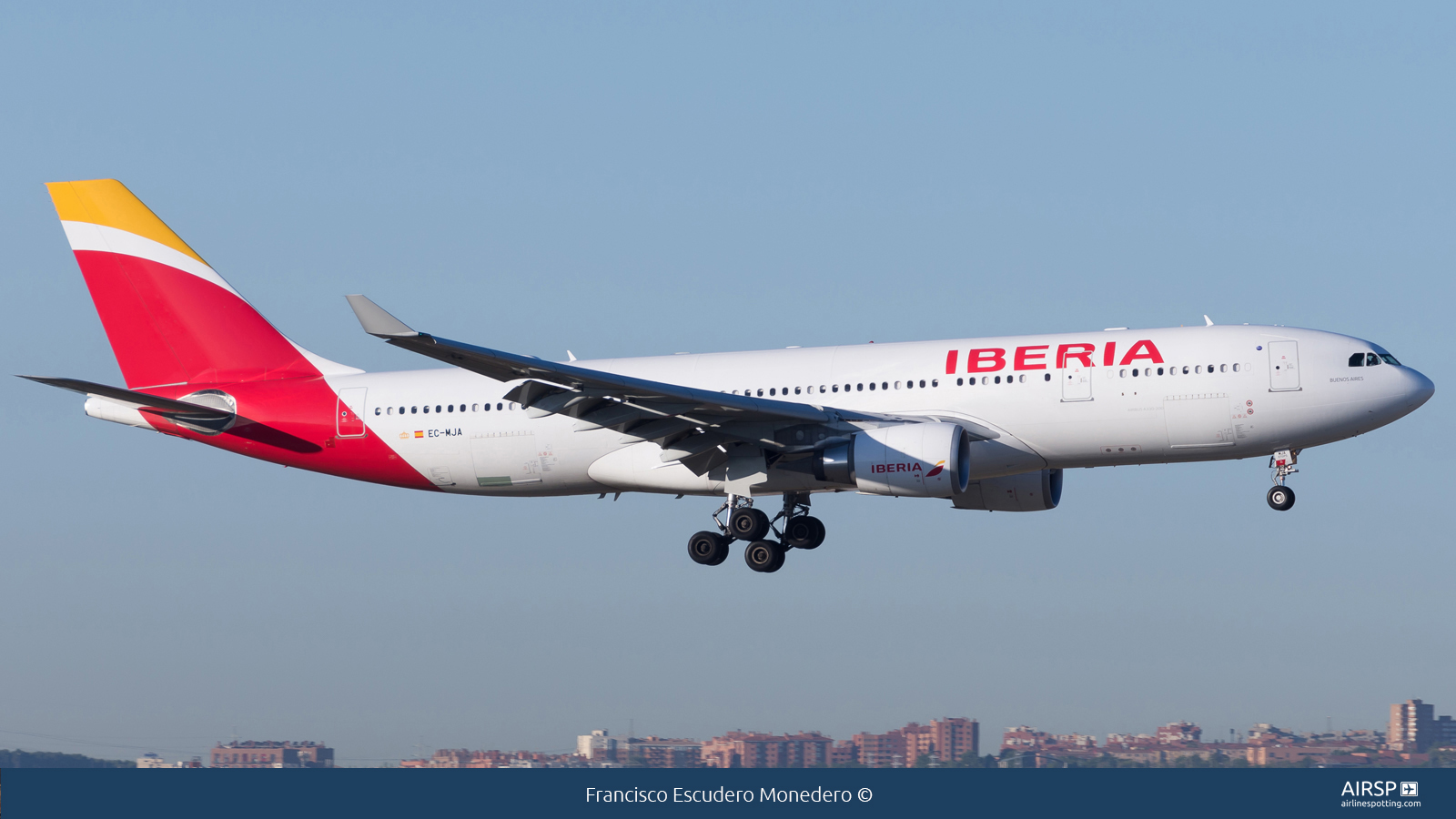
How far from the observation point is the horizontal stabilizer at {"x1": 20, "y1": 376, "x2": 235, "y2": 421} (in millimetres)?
36156

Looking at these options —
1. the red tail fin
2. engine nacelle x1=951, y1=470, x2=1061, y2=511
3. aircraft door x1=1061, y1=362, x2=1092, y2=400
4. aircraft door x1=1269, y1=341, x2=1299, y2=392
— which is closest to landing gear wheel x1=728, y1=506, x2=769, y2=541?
engine nacelle x1=951, y1=470, x2=1061, y2=511

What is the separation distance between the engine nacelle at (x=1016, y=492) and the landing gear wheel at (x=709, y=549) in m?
6.00

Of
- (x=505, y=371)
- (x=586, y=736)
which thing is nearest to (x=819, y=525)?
(x=586, y=736)

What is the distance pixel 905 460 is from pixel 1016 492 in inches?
269

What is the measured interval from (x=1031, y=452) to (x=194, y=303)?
22.1 m

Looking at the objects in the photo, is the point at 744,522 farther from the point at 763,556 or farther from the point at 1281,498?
the point at 1281,498

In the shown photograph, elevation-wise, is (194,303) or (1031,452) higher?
(194,303)

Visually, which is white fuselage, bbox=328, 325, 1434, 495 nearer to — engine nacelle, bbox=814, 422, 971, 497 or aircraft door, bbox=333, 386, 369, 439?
engine nacelle, bbox=814, 422, 971, 497

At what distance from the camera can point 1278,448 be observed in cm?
3419

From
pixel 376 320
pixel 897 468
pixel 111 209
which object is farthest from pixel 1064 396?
pixel 111 209

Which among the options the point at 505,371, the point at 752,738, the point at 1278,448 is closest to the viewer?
the point at 505,371

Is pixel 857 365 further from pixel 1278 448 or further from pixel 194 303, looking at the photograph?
pixel 194 303

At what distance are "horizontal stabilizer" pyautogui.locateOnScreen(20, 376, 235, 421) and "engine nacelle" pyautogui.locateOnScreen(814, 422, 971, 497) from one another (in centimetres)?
1580

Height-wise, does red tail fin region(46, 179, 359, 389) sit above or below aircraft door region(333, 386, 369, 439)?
above
